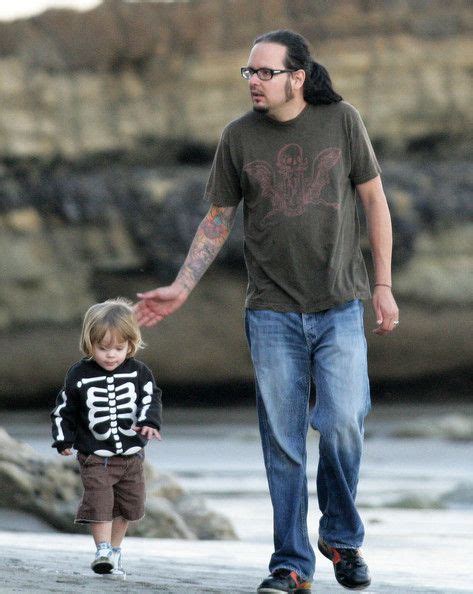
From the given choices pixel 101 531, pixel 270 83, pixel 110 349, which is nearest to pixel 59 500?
pixel 101 531

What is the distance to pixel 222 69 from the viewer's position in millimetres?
16922

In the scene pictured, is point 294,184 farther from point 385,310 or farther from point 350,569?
point 350,569

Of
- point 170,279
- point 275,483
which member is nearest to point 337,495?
point 275,483

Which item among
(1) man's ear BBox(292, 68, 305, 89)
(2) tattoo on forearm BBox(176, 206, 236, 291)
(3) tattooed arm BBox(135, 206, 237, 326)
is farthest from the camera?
(2) tattoo on forearm BBox(176, 206, 236, 291)

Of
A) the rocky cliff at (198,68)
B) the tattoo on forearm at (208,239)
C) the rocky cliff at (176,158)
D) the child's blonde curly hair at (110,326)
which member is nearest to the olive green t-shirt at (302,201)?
the tattoo on forearm at (208,239)

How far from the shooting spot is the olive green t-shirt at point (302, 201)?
14.6ft

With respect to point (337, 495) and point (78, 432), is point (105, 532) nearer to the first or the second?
point (78, 432)

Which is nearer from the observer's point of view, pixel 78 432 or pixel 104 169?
pixel 78 432

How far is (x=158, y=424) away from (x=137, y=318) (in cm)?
39

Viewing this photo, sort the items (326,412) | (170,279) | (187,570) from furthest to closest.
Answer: (170,279)
(187,570)
(326,412)

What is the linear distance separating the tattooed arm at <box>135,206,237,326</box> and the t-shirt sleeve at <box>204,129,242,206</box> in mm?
45

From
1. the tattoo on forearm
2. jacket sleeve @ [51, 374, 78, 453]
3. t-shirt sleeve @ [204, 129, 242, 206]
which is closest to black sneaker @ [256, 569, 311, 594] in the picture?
jacket sleeve @ [51, 374, 78, 453]

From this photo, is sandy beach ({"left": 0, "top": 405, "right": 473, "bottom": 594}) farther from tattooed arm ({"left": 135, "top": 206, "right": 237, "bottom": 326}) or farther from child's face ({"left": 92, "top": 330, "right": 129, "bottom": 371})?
tattooed arm ({"left": 135, "top": 206, "right": 237, "bottom": 326})

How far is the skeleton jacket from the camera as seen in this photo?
4.46 meters
